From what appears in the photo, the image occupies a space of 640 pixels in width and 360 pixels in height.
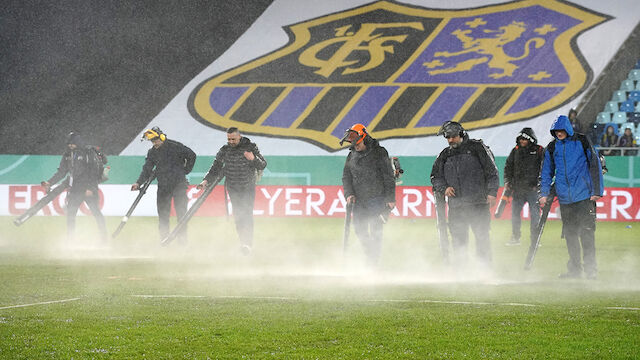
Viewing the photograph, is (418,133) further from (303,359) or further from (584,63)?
(303,359)

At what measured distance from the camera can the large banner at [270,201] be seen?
24812 millimetres

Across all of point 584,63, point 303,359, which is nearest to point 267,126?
point 584,63

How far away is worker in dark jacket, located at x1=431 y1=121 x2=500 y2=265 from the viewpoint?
37.3ft

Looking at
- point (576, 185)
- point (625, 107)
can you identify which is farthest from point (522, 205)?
point (625, 107)

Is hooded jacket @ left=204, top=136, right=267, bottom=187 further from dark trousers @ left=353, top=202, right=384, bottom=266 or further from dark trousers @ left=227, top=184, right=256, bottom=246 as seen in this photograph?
dark trousers @ left=353, top=202, right=384, bottom=266

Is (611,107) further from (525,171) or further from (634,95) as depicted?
(525,171)

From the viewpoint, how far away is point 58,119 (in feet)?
113

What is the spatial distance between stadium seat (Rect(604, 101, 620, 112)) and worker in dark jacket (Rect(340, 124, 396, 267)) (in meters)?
21.6

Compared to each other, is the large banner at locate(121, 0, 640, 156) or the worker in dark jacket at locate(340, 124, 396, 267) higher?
the large banner at locate(121, 0, 640, 156)

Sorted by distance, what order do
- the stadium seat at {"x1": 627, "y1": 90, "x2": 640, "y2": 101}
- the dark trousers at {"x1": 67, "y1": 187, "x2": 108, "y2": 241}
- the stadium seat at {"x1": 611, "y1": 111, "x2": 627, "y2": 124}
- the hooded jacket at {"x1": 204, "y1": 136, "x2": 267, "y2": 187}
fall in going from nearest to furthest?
the hooded jacket at {"x1": 204, "y1": 136, "x2": 267, "y2": 187} → the dark trousers at {"x1": 67, "y1": 187, "x2": 108, "y2": 241} → the stadium seat at {"x1": 611, "y1": 111, "x2": 627, "y2": 124} → the stadium seat at {"x1": 627, "y1": 90, "x2": 640, "y2": 101}

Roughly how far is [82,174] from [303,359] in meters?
11.6

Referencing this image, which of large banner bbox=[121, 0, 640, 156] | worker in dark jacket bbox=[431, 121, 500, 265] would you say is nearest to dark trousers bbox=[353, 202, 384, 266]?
worker in dark jacket bbox=[431, 121, 500, 265]

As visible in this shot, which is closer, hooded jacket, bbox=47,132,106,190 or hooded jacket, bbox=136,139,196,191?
hooded jacket, bbox=136,139,196,191

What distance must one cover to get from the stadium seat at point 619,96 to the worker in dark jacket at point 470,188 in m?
22.0
